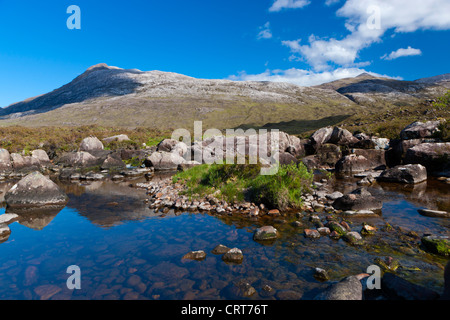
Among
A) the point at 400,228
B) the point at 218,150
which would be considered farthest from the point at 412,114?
the point at 400,228

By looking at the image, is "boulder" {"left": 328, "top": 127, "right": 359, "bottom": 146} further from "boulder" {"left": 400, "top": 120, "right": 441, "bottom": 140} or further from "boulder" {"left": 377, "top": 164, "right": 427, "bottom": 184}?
"boulder" {"left": 377, "top": 164, "right": 427, "bottom": 184}

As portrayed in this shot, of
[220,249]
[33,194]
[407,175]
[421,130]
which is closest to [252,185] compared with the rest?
[220,249]

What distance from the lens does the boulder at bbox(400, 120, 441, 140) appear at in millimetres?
24641

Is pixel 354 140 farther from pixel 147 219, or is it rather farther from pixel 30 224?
pixel 30 224

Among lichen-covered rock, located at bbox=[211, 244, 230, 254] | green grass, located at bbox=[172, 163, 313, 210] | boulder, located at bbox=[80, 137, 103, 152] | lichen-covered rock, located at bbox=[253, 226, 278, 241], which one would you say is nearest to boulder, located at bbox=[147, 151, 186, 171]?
green grass, located at bbox=[172, 163, 313, 210]

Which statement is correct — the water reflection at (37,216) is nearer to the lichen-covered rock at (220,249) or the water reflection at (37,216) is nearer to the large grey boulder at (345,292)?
the lichen-covered rock at (220,249)

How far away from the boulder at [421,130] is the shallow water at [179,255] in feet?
53.3

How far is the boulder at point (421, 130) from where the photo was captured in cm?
2464

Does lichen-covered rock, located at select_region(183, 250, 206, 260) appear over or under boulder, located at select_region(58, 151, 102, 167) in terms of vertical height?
under

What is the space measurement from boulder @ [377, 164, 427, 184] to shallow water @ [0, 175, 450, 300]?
5.64m

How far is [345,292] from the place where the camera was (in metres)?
5.01

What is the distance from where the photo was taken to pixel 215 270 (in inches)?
269
